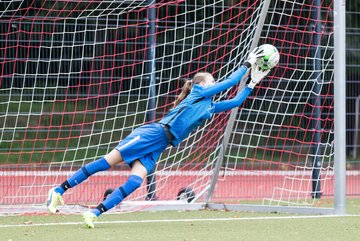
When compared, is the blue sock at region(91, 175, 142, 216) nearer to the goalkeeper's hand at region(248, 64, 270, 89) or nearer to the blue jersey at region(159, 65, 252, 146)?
the blue jersey at region(159, 65, 252, 146)

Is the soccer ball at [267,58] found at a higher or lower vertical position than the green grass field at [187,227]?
higher

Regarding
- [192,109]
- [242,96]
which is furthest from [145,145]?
[242,96]

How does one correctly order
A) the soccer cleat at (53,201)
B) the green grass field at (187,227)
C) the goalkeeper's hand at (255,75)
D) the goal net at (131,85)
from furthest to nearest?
the goal net at (131,85) → the goalkeeper's hand at (255,75) → the soccer cleat at (53,201) → the green grass field at (187,227)

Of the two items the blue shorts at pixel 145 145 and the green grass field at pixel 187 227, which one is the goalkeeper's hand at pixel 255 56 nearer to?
the blue shorts at pixel 145 145

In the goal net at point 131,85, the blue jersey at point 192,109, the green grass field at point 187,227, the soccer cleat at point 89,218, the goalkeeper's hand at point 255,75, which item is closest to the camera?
the green grass field at point 187,227

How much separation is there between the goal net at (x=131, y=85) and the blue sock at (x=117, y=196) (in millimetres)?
2511

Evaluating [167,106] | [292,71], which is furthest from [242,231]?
[292,71]

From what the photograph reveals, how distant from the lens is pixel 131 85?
11.9 metres

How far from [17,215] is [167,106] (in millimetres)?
2691

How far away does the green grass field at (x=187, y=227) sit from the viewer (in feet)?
25.8

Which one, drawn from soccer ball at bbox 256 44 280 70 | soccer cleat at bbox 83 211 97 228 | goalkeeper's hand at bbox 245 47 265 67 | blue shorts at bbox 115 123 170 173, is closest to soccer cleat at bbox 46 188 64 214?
soccer cleat at bbox 83 211 97 228

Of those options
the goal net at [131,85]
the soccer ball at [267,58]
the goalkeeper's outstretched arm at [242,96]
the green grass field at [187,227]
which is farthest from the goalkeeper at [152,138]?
the goal net at [131,85]

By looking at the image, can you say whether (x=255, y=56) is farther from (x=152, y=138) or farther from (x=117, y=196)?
(x=117, y=196)

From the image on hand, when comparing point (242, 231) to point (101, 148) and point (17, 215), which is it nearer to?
point (17, 215)
